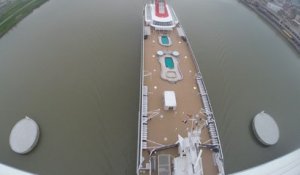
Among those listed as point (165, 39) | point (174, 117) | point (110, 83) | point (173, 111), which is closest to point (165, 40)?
point (165, 39)

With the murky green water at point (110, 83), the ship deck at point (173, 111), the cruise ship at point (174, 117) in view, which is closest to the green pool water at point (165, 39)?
the cruise ship at point (174, 117)

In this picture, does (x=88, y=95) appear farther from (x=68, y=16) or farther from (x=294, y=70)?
(x=294, y=70)

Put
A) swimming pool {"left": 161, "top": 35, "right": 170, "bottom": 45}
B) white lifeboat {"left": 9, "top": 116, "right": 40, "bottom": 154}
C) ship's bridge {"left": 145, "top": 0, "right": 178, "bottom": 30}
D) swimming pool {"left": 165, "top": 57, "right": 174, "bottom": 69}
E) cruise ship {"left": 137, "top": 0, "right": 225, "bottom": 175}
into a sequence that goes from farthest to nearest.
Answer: ship's bridge {"left": 145, "top": 0, "right": 178, "bottom": 30} → swimming pool {"left": 161, "top": 35, "right": 170, "bottom": 45} → swimming pool {"left": 165, "top": 57, "right": 174, "bottom": 69} → white lifeboat {"left": 9, "top": 116, "right": 40, "bottom": 154} → cruise ship {"left": 137, "top": 0, "right": 225, "bottom": 175}

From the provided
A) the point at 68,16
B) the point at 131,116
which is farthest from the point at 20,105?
the point at 68,16

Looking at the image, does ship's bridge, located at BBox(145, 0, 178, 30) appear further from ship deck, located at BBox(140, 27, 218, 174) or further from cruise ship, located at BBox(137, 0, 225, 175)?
ship deck, located at BBox(140, 27, 218, 174)

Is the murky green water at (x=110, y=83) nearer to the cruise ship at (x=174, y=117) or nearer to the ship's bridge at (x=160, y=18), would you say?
the cruise ship at (x=174, y=117)

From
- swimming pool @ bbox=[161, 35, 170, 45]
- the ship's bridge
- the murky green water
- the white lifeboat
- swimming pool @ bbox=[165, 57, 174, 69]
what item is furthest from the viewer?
the ship's bridge

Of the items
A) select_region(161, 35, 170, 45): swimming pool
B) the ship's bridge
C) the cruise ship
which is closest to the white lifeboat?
the cruise ship
